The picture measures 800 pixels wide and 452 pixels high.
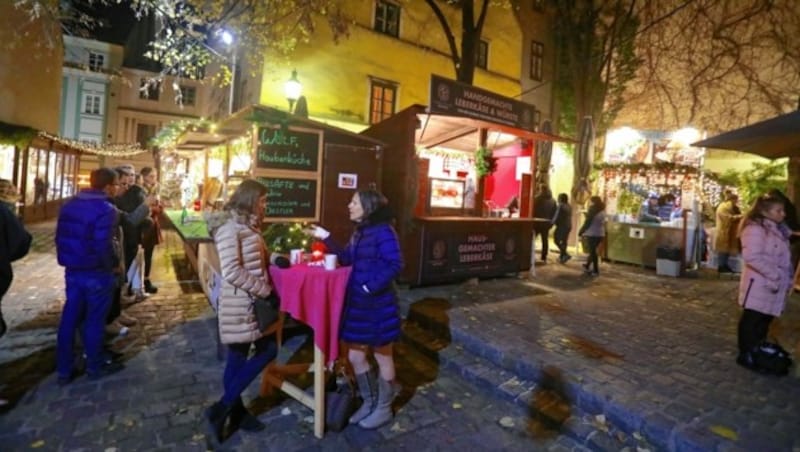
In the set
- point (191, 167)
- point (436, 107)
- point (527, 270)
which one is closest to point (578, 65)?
point (527, 270)

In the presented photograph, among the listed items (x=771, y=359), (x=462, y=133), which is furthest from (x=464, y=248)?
(x=771, y=359)

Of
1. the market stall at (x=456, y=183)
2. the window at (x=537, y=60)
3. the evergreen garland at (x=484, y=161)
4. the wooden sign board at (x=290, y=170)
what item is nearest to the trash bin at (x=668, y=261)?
the market stall at (x=456, y=183)

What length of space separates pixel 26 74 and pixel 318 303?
1977cm

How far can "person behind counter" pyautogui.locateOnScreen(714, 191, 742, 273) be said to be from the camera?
1048 centimetres

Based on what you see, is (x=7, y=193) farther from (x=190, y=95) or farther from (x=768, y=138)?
(x=190, y=95)

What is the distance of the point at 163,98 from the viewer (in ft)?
118

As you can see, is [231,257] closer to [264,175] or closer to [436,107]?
[264,175]

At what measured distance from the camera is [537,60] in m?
18.5

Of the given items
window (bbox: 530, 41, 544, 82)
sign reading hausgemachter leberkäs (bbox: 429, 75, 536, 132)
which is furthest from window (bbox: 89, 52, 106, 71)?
sign reading hausgemachter leberkäs (bbox: 429, 75, 536, 132)

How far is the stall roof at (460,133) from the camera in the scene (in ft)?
24.8

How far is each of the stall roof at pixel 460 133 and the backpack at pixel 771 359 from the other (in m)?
4.78

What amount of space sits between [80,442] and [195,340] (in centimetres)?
212

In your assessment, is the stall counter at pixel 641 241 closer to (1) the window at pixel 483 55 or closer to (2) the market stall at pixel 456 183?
(2) the market stall at pixel 456 183

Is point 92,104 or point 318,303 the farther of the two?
point 92,104
